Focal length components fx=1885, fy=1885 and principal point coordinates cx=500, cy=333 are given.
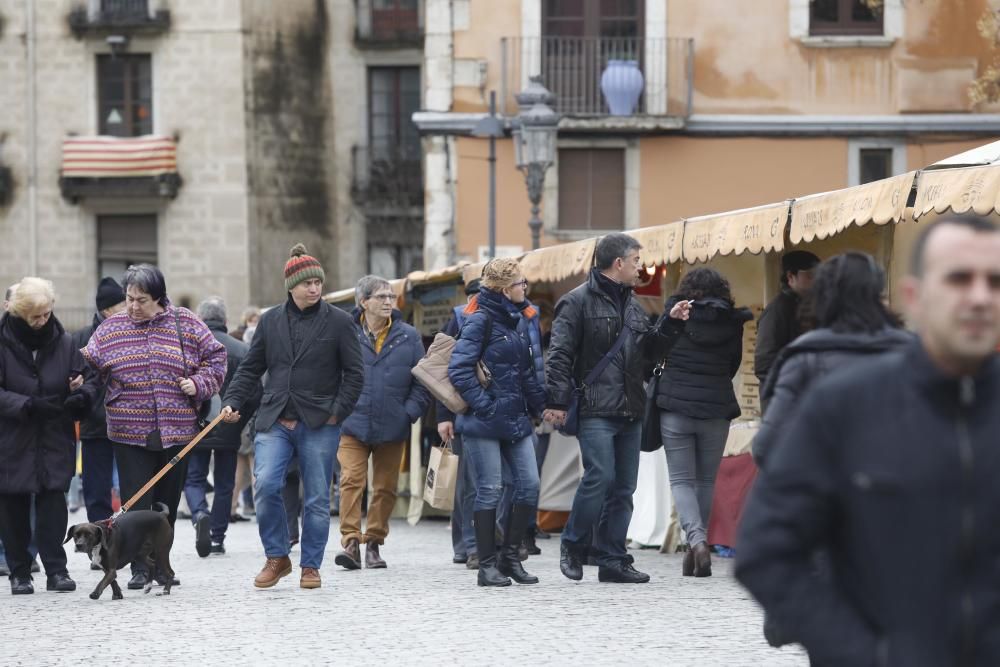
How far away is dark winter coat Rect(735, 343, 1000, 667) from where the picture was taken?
123 inches

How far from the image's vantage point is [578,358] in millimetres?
10164

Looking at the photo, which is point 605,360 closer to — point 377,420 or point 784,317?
point 784,317

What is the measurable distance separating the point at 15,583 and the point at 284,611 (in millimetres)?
2100

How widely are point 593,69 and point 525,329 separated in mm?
18569

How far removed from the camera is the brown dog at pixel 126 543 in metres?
9.97

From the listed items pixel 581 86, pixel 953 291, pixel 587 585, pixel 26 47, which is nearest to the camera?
pixel 953 291

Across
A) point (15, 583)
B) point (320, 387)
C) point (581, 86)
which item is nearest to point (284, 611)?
point (320, 387)

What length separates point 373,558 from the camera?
38.4 feet

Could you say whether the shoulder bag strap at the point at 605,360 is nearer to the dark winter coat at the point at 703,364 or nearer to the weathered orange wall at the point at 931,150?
the dark winter coat at the point at 703,364

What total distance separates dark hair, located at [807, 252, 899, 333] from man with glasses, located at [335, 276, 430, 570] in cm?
616

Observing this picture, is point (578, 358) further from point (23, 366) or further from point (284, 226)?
point (284, 226)

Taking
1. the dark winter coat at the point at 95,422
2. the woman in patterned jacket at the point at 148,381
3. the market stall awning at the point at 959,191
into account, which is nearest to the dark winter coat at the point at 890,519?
the market stall awning at the point at 959,191

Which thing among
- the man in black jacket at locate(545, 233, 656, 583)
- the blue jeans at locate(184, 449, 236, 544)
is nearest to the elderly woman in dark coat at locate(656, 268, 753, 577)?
the man in black jacket at locate(545, 233, 656, 583)

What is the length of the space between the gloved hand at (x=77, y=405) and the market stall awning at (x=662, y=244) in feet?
11.9
